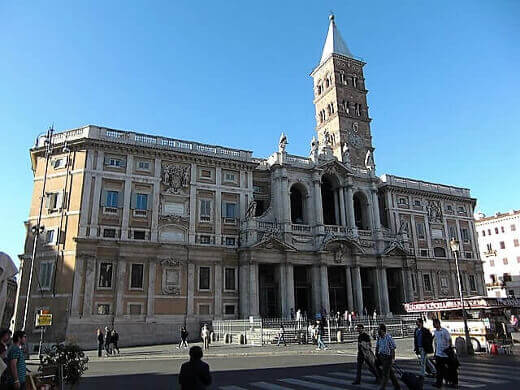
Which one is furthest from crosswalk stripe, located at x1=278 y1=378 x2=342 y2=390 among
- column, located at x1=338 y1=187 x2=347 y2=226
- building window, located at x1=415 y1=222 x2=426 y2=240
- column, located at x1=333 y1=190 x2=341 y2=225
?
building window, located at x1=415 y1=222 x2=426 y2=240

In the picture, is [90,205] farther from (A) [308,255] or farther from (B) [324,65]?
(B) [324,65]

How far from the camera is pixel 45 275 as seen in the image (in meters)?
32.9

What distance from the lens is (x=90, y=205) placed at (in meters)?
34.4

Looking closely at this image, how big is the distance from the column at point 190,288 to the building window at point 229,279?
3.08m

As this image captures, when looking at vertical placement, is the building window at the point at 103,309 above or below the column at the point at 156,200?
below

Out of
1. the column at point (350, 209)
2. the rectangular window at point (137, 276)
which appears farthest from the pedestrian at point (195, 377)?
the column at point (350, 209)

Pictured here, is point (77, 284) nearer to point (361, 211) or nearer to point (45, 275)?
point (45, 275)

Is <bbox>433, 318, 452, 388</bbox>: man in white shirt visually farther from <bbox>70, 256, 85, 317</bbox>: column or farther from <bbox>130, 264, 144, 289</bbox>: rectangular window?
<bbox>70, 256, 85, 317</bbox>: column

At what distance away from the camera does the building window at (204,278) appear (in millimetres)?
36369

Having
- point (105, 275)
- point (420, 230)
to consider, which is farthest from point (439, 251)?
point (105, 275)

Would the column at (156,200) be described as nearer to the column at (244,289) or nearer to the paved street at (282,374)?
the column at (244,289)

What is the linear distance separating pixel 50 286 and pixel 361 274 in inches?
1225

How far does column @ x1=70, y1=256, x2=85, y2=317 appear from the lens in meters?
31.3

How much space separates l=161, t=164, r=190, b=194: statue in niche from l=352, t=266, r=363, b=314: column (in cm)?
1944
